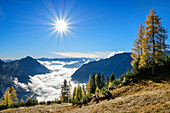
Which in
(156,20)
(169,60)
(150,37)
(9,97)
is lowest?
(9,97)

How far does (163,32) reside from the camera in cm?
2264

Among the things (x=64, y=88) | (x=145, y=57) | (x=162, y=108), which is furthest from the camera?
(x=64, y=88)

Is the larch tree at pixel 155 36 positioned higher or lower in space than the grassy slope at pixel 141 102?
higher

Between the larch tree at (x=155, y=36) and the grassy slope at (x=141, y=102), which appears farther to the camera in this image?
the larch tree at (x=155, y=36)

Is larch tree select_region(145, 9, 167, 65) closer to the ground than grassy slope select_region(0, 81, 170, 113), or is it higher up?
Answer: higher up

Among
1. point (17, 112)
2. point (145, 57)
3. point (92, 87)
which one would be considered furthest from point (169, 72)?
point (92, 87)

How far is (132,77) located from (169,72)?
25.5 ft

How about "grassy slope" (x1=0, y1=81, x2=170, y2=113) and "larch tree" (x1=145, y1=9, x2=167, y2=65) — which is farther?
"larch tree" (x1=145, y1=9, x2=167, y2=65)

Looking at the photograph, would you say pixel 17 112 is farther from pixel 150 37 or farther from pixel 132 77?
pixel 150 37

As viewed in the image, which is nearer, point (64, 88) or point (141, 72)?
point (141, 72)

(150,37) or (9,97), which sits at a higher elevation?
(150,37)

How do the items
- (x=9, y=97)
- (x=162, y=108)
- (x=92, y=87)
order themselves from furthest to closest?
(x=92, y=87)
(x=9, y=97)
(x=162, y=108)

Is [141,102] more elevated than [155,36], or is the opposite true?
[155,36]

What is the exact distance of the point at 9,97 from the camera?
1757 inches
